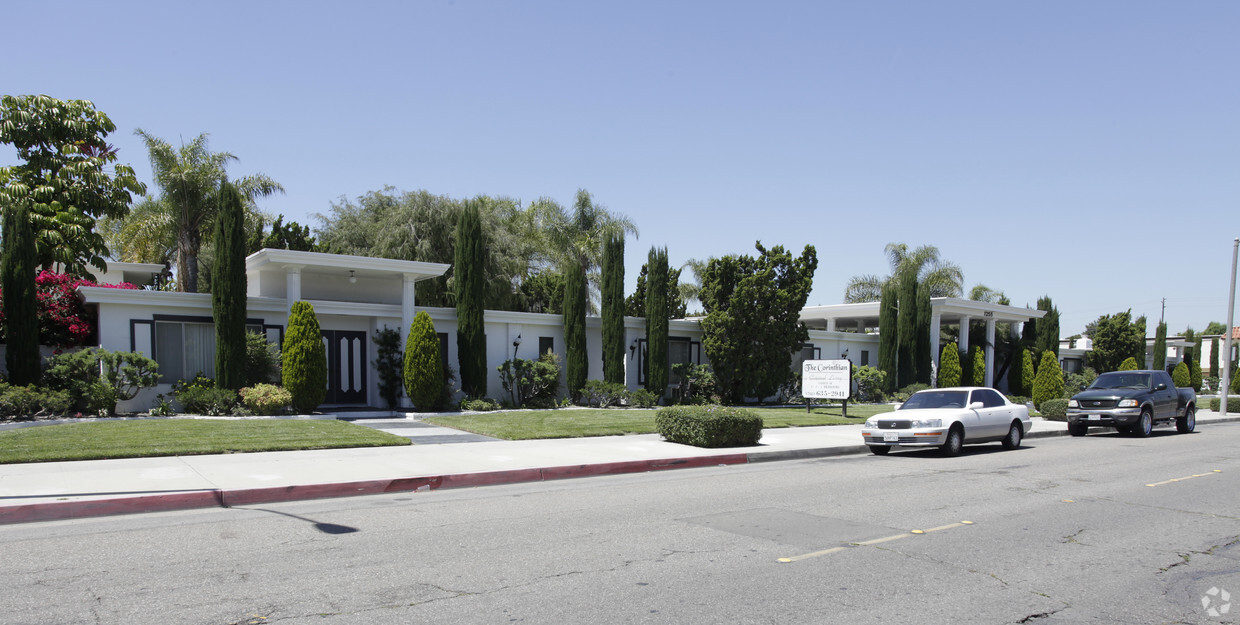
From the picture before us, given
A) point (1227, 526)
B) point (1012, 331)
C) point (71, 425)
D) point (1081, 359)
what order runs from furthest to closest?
point (1081, 359) → point (1012, 331) → point (71, 425) → point (1227, 526)

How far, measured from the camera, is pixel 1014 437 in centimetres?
1778

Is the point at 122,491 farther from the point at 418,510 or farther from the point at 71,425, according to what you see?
the point at 71,425

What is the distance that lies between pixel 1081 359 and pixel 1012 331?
8467 mm

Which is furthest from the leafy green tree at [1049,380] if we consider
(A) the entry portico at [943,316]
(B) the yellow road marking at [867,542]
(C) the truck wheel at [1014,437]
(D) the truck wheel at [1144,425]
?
(B) the yellow road marking at [867,542]

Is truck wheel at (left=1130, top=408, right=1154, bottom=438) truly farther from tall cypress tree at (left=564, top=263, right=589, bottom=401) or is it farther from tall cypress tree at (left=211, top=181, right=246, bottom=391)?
tall cypress tree at (left=211, top=181, right=246, bottom=391)

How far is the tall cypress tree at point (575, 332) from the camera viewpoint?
2536 cm

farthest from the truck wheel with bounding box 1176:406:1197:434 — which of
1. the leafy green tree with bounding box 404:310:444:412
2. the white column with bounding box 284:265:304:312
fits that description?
the white column with bounding box 284:265:304:312

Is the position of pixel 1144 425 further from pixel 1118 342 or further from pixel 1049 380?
pixel 1118 342

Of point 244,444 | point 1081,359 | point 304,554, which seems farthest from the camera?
point 1081,359

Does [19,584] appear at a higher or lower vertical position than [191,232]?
lower

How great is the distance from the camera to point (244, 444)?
1387 cm

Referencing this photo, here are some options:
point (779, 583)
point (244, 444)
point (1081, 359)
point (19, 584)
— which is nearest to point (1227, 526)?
point (779, 583)

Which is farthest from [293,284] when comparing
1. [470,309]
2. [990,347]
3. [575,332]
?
[990,347]

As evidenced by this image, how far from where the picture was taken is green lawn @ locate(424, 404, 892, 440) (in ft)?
57.3
